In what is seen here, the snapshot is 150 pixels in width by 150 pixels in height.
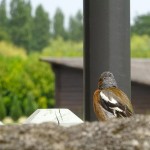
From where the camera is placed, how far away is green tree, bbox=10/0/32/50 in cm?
2189

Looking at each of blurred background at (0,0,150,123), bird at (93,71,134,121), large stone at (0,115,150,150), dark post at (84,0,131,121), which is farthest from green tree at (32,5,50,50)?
large stone at (0,115,150,150)

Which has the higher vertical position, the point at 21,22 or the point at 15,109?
the point at 21,22

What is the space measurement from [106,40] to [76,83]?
640 inches

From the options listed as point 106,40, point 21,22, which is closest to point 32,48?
point 21,22

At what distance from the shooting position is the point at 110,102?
131 centimetres

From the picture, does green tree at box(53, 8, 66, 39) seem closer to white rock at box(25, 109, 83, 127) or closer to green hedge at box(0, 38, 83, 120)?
Result: green hedge at box(0, 38, 83, 120)

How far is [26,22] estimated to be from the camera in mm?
23094

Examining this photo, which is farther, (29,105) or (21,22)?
(21,22)

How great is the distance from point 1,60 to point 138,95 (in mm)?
4946

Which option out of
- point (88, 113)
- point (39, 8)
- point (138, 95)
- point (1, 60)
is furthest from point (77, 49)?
point (88, 113)

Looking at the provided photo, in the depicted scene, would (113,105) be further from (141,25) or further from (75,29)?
(75,29)

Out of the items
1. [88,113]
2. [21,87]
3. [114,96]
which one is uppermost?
[114,96]

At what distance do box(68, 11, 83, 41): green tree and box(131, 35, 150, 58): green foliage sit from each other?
89.4 inches

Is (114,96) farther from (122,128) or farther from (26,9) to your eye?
(26,9)
